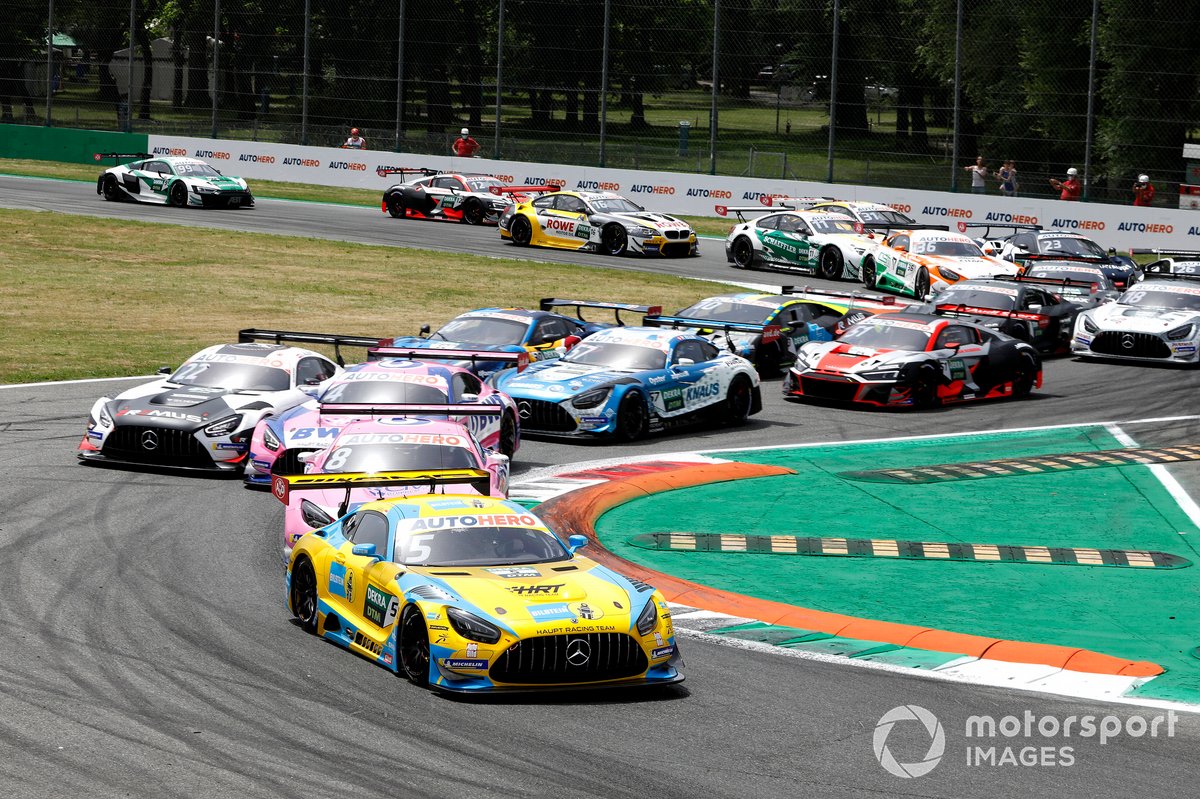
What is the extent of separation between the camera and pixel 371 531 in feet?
37.6

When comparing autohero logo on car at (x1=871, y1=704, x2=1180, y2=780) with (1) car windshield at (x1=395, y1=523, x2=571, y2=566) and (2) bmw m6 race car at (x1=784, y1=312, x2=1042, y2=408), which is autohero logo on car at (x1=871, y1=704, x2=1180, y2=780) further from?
(2) bmw m6 race car at (x1=784, y1=312, x2=1042, y2=408)

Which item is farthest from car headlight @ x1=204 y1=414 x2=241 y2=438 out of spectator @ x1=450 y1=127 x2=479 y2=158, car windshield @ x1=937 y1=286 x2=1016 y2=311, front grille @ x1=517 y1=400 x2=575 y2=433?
spectator @ x1=450 y1=127 x2=479 y2=158

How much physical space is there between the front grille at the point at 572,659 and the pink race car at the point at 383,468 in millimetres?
2933

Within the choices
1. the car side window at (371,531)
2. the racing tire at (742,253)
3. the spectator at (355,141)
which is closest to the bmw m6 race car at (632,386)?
the car side window at (371,531)

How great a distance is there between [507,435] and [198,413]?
3441mm

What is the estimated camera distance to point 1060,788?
860 centimetres

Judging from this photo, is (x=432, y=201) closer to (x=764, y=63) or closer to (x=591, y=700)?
(x=764, y=63)

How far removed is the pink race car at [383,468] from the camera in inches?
514

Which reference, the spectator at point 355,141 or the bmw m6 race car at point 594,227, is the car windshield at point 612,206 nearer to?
the bmw m6 race car at point 594,227

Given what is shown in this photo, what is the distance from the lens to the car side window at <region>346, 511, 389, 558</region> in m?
11.2

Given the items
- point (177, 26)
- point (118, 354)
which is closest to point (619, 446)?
point (118, 354)

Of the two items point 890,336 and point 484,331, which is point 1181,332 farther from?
point 484,331

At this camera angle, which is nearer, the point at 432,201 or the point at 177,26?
the point at 432,201

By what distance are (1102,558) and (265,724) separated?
8750mm
